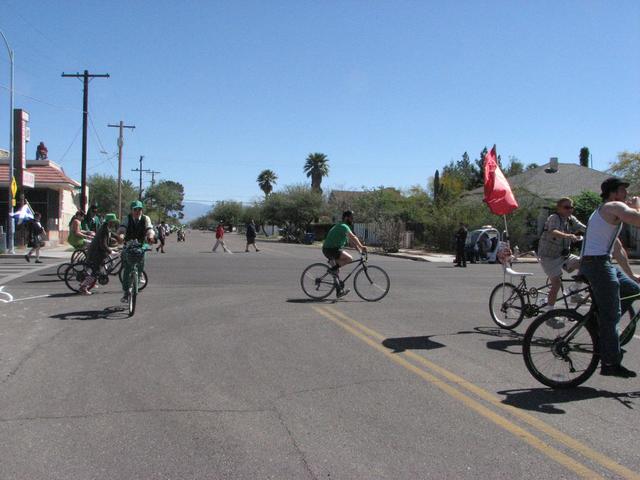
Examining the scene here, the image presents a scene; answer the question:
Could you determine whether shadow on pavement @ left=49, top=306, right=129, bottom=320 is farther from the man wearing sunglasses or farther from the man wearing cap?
the man wearing sunglasses

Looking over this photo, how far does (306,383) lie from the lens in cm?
590

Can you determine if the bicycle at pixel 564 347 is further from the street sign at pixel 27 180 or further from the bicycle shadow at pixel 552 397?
the street sign at pixel 27 180

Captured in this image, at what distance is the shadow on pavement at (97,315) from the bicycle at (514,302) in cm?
582

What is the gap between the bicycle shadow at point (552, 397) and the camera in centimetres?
522

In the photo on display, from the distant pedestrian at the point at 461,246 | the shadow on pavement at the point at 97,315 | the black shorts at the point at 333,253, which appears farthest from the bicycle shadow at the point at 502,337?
the distant pedestrian at the point at 461,246

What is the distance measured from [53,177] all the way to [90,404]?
105ft

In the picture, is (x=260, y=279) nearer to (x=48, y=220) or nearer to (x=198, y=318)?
(x=198, y=318)

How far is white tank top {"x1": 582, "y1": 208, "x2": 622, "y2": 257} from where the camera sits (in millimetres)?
5727

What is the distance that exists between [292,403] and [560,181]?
42230 millimetres

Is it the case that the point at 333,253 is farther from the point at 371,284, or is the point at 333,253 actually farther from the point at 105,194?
the point at 105,194

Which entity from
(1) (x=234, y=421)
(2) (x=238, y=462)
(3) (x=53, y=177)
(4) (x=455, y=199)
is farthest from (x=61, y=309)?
(4) (x=455, y=199)

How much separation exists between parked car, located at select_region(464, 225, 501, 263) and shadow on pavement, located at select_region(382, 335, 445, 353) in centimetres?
2137

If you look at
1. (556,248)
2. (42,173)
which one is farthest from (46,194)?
(556,248)

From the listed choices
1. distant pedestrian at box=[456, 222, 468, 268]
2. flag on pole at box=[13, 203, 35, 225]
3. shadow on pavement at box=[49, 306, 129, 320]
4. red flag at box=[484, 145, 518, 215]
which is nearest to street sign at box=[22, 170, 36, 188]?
flag on pole at box=[13, 203, 35, 225]
